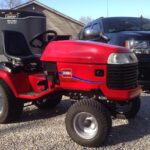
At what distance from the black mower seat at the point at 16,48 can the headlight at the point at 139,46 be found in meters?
2.32

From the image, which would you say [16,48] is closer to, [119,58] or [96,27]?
[119,58]

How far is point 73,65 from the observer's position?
5523 millimetres

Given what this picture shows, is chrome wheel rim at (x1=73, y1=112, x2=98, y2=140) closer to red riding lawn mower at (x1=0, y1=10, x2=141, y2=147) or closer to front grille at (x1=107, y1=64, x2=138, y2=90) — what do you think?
red riding lawn mower at (x1=0, y1=10, x2=141, y2=147)

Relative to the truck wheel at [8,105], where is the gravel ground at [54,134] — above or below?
below

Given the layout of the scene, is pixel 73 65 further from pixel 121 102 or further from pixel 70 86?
pixel 121 102

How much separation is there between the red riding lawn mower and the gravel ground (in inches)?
7.8

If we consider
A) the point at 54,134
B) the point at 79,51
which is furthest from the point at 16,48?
the point at 54,134

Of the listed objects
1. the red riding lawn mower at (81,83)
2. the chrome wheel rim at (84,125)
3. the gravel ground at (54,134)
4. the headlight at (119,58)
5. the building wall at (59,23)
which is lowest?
the building wall at (59,23)

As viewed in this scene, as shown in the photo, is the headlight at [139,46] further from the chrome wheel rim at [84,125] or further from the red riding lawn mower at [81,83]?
the chrome wheel rim at [84,125]

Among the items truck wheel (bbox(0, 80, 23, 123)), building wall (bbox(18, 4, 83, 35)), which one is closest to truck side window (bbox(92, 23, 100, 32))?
truck wheel (bbox(0, 80, 23, 123))

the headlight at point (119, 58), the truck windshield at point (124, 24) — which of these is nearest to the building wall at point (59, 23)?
the truck windshield at point (124, 24)

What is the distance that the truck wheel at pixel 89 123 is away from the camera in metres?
5.18

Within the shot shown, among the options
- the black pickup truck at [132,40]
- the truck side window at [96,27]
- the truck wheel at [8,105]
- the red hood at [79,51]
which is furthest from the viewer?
the truck side window at [96,27]

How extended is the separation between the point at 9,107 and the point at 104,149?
1.78 m
